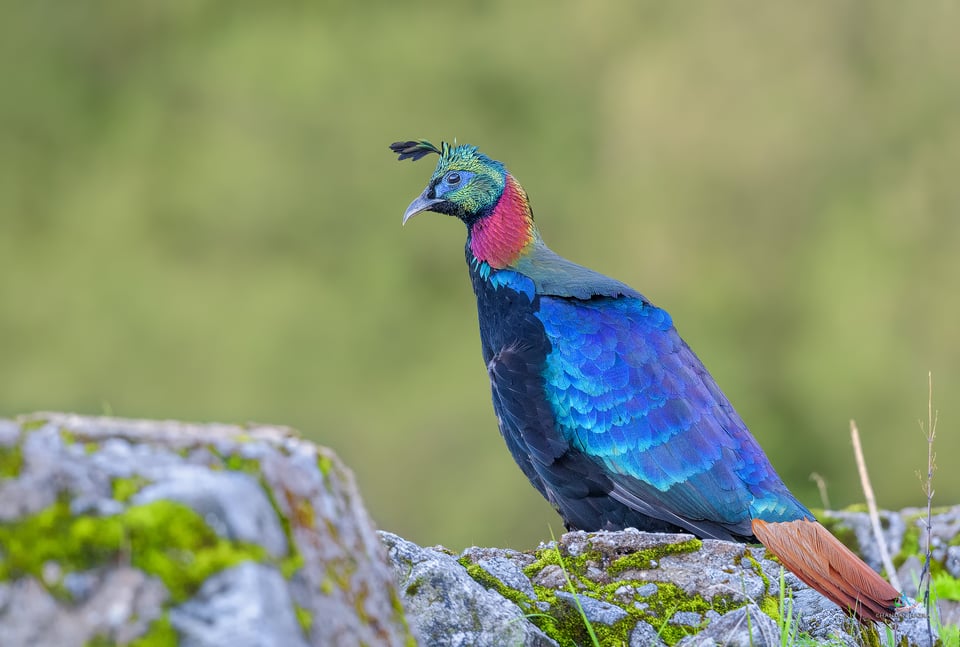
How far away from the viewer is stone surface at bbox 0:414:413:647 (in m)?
1.67

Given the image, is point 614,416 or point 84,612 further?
point 614,416

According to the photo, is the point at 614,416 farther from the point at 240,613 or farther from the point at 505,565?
the point at 240,613

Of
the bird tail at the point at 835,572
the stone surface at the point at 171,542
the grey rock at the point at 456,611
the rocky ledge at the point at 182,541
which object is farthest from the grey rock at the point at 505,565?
the stone surface at the point at 171,542

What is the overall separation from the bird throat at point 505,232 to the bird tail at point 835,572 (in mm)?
2259

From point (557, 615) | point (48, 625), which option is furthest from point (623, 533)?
point (48, 625)

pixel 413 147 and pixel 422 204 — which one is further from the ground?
pixel 413 147

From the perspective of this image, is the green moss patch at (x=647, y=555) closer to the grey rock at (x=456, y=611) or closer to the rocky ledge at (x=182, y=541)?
the grey rock at (x=456, y=611)

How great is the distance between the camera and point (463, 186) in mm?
6023

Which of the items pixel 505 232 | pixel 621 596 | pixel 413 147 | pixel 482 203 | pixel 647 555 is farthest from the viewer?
pixel 413 147

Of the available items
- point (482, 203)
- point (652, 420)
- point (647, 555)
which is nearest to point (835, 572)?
point (647, 555)

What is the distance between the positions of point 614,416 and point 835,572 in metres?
1.44

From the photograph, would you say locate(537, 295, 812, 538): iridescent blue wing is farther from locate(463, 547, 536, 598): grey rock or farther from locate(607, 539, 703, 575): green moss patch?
locate(463, 547, 536, 598): grey rock

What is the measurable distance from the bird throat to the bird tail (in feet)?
7.41

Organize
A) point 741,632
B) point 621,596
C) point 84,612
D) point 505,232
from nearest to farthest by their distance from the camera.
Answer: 1. point 84,612
2. point 741,632
3. point 621,596
4. point 505,232
